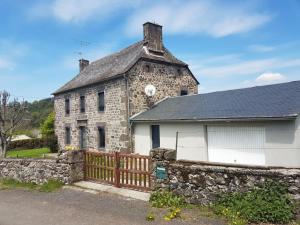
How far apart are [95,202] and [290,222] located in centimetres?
515

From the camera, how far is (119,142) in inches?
770

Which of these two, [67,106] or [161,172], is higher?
[67,106]

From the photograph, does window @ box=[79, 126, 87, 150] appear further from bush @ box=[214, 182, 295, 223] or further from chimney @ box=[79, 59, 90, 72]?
bush @ box=[214, 182, 295, 223]

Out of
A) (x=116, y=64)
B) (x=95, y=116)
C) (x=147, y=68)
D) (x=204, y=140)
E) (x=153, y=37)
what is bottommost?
(x=204, y=140)

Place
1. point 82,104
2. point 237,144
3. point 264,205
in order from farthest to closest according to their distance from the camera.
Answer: point 82,104 < point 237,144 < point 264,205

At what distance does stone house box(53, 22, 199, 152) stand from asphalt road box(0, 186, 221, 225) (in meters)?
9.66

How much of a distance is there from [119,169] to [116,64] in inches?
528

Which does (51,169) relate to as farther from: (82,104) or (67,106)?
(67,106)

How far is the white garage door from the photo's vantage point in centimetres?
1304

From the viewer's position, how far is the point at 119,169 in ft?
33.3

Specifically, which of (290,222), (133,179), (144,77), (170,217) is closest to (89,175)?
(133,179)

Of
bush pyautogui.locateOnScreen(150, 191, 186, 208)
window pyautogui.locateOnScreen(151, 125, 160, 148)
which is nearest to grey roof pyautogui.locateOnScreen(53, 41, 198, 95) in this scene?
window pyautogui.locateOnScreen(151, 125, 160, 148)

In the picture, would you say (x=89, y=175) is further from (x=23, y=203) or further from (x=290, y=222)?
(x=290, y=222)

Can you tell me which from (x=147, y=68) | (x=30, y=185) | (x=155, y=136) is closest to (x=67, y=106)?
(x=147, y=68)
